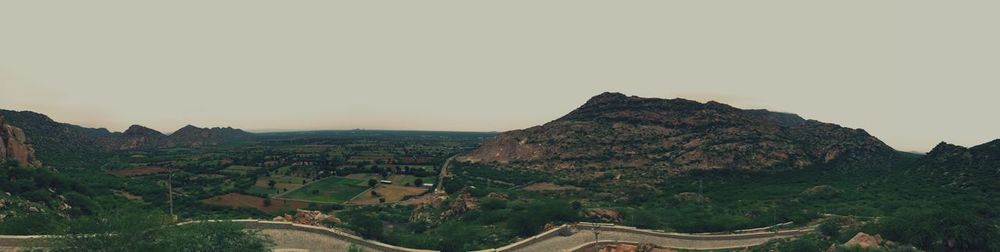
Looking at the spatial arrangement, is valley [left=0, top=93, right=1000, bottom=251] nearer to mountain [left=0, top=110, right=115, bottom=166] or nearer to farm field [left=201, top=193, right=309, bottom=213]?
farm field [left=201, top=193, right=309, bottom=213]

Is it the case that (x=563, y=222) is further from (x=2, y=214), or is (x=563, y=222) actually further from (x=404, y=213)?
(x=2, y=214)

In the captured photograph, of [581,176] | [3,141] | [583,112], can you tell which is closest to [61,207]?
[3,141]

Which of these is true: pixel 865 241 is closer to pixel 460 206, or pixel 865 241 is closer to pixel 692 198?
pixel 460 206

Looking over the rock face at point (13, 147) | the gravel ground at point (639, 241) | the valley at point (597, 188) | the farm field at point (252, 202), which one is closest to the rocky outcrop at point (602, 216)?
the valley at point (597, 188)

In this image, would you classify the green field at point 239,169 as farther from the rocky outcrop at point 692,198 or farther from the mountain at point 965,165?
the mountain at point 965,165

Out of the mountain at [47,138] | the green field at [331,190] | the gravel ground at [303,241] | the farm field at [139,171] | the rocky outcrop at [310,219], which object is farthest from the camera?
the mountain at [47,138]

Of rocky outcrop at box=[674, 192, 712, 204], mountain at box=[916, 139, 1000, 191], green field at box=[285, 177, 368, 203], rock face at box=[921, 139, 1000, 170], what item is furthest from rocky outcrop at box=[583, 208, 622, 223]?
rock face at box=[921, 139, 1000, 170]

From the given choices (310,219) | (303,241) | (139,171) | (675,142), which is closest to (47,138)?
(139,171)
